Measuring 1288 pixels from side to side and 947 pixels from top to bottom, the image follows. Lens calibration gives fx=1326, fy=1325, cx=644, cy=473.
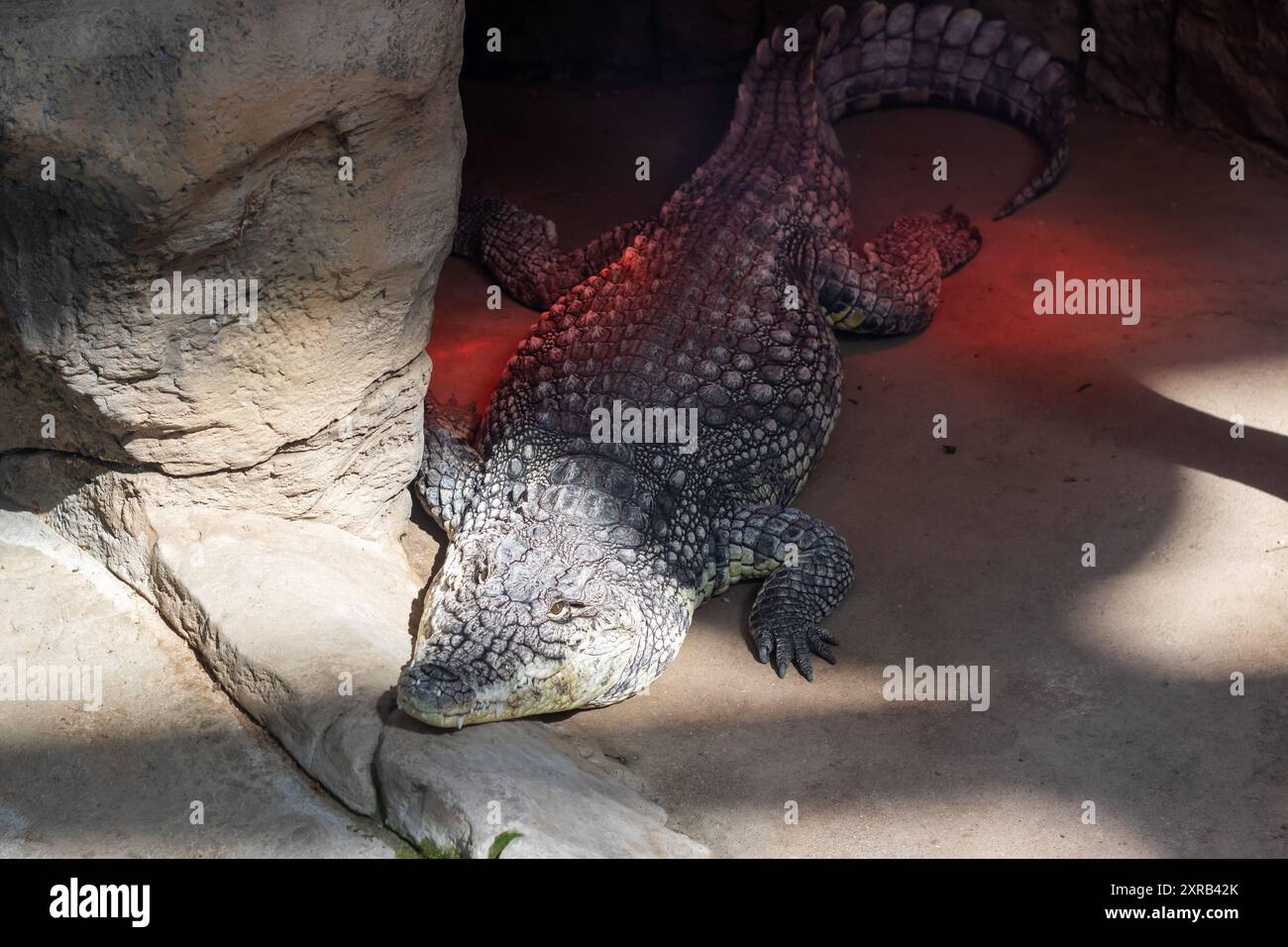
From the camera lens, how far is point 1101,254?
20.2 feet

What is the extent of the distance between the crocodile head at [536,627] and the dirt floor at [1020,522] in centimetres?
19

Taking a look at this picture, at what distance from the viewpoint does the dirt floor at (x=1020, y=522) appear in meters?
3.64

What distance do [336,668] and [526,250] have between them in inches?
122

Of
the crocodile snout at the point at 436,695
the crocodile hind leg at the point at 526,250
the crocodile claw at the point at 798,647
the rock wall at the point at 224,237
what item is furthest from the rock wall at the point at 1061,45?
the crocodile snout at the point at 436,695

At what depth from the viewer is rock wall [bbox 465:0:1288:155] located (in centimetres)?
646

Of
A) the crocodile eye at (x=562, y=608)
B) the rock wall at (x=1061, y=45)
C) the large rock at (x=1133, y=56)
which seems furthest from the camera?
the large rock at (x=1133, y=56)

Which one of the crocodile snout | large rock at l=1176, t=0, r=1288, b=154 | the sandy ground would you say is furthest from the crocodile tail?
the sandy ground

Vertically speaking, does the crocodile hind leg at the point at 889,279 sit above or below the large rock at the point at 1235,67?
below

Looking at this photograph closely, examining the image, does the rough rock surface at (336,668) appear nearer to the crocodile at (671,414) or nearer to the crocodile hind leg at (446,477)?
the crocodile at (671,414)

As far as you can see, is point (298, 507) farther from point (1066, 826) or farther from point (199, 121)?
point (1066, 826)

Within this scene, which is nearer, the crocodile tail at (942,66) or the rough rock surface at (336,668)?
the rough rock surface at (336,668)

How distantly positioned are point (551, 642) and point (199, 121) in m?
1.69

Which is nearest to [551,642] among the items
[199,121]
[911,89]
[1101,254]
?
[199,121]

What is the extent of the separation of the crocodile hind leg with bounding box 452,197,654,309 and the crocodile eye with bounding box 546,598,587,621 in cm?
225
